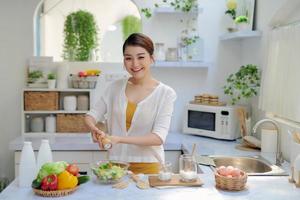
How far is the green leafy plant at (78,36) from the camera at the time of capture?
386 cm

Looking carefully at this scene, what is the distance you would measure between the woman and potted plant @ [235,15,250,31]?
4.91ft

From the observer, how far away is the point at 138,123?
7.22 ft

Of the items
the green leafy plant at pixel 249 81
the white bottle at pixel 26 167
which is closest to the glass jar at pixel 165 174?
the white bottle at pixel 26 167

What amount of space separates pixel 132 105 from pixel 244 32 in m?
1.59

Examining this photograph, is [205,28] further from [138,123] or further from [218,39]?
[138,123]

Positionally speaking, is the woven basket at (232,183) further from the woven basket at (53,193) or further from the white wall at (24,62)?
the white wall at (24,62)

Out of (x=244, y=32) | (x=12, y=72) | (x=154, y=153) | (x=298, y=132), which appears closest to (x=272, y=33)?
(x=244, y=32)

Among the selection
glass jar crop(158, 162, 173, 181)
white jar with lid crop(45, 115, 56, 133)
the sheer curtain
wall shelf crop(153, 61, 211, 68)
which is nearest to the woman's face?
glass jar crop(158, 162, 173, 181)

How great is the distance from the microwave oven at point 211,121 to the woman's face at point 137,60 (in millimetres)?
1389

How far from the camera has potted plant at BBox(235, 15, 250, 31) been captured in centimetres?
342

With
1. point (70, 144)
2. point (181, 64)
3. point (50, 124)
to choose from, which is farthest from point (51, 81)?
point (181, 64)

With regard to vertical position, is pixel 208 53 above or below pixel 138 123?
above

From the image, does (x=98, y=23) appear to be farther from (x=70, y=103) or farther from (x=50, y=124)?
(x=50, y=124)

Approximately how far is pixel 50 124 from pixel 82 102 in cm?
36
